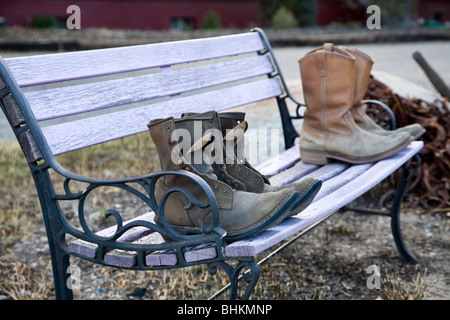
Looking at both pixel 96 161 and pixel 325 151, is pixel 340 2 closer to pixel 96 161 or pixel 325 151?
pixel 96 161

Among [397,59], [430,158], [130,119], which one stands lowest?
A: [397,59]

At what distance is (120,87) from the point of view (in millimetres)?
2354

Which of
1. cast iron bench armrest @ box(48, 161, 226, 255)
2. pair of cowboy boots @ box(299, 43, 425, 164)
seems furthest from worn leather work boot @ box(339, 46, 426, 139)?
cast iron bench armrest @ box(48, 161, 226, 255)

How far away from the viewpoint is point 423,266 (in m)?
2.89

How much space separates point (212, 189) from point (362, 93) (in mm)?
1240

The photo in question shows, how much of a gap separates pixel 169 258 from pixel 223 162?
371 mm

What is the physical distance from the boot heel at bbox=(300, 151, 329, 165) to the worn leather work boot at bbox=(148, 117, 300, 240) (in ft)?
3.22

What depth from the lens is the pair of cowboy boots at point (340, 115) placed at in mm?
2566

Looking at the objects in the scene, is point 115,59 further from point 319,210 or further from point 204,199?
point 319,210

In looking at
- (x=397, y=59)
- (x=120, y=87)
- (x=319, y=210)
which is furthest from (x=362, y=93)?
(x=397, y=59)

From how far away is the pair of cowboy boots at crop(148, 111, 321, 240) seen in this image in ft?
5.55

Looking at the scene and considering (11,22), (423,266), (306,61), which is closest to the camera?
(306,61)

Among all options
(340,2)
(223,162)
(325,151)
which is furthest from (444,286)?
(340,2)

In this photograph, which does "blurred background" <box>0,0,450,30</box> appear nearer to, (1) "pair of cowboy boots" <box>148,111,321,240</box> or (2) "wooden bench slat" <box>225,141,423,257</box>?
(2) "wooden bench slat" <box>225,141,423,257</box>
